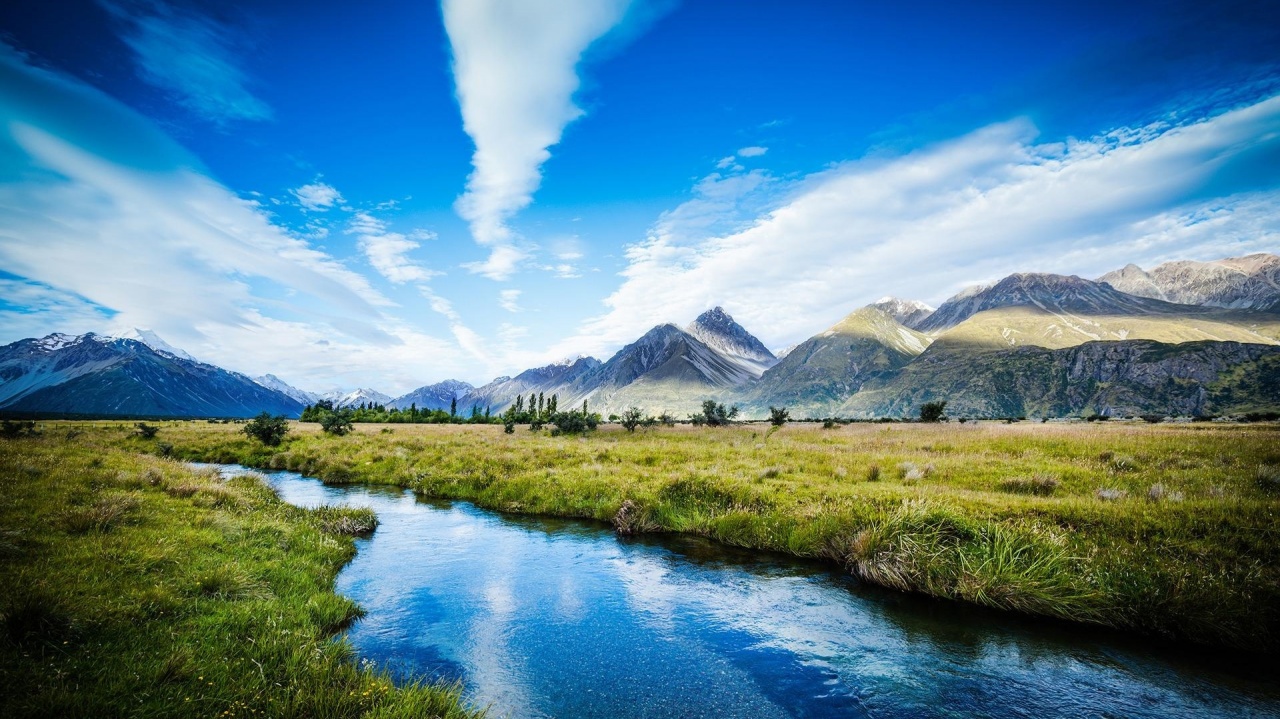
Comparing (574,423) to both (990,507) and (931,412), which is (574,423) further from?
(990,507)

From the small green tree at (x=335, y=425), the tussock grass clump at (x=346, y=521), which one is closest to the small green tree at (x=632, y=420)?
the small green tree at (x=335, y=425)

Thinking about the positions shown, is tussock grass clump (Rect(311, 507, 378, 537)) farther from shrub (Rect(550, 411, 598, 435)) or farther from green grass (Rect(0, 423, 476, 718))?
shrub (Rect(550, 411, 598, 435))

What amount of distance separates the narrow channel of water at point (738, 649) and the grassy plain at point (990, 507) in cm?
92

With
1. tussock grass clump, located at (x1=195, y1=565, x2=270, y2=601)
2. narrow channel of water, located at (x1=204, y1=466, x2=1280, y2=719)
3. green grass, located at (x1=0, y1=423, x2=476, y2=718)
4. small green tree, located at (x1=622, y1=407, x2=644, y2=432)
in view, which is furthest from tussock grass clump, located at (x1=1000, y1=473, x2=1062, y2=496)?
small green tree, located at (x1=622, y1=407, x2=644, y2=432)

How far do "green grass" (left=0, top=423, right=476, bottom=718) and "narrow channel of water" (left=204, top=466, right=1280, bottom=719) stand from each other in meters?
1.53

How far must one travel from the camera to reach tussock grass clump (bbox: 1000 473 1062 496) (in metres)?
18.2

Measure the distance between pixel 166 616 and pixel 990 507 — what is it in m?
20.9

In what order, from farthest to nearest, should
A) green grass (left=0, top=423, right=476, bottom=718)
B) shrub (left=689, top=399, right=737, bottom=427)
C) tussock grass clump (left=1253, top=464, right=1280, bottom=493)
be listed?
shrub (left=689, top=399, right=737, bottom=427) < tussock grass clump (left=1253, top=464, right=1280, bottom=493) < green grass (left=0, top=423, right=476, bottom=718)

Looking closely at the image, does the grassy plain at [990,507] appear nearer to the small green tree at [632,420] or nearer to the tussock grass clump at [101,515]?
the tussock grass clump at [101,515]

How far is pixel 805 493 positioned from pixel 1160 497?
10577 millimetres

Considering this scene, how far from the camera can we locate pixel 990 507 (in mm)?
15547

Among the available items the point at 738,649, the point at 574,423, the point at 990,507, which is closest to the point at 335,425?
the point at 574,423

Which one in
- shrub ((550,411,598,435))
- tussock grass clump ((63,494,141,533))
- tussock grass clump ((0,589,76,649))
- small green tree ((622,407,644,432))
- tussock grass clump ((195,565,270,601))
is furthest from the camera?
shrub ((550,411,598,435))

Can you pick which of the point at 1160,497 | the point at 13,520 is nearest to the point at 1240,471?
the point at 1160,497
